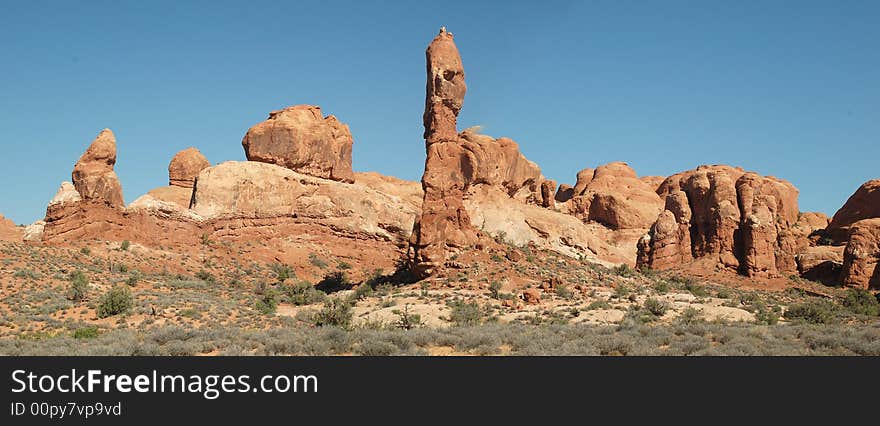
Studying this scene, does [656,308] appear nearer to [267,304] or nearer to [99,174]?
[267,304]

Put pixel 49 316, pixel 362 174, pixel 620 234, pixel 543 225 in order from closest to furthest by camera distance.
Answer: pixel 49 316 → pixel 543 225 → pixel 620 234 → pixel 362 174

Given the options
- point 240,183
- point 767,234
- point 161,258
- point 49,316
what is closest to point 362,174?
point 240,183

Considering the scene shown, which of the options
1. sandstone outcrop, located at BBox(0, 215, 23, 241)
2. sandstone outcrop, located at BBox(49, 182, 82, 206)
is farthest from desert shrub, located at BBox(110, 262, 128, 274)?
sandstone outcrop, located at BBox(0, 215, 23, 241)

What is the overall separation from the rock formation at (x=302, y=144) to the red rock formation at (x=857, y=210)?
43150 mm

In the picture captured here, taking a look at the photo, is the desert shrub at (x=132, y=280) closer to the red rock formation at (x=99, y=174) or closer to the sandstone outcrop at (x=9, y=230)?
the red rock formation at (x=99, y=174)

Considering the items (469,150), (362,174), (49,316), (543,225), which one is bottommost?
(49,316)

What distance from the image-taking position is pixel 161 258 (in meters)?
41.9

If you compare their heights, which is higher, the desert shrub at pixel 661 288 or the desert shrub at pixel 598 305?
the desert shrub at pixel 661 288

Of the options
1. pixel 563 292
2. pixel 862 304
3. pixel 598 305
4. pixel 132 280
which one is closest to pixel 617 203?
pixel 862 304

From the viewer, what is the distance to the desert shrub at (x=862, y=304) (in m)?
28.4

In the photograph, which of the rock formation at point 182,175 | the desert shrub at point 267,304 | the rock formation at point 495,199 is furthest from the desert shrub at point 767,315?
the rock formation at point 182,175

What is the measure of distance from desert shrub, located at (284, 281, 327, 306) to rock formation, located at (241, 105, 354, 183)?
17070 millimetres
